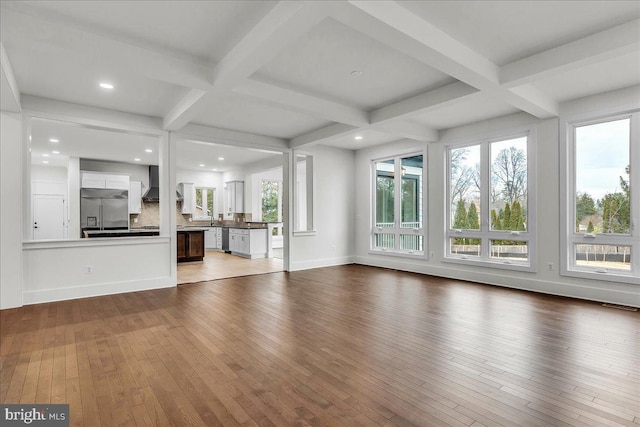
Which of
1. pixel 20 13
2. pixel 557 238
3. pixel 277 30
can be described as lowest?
pixel 557 238

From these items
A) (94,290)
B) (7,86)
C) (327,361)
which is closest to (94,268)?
(94,290)

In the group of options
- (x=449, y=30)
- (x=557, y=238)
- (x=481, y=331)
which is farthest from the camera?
(x=557, y=238)

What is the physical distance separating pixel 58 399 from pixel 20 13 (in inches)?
A: 114

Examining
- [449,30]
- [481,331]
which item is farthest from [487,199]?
[449,30]

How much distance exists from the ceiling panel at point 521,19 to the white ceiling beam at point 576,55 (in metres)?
0.06

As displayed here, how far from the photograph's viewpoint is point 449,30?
2.93 meters

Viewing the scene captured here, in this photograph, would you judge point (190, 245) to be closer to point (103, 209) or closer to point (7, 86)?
point (103, 209)

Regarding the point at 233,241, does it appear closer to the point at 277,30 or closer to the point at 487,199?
the point at 487,199

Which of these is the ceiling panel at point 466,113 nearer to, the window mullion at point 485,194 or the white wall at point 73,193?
the window mullion at point 485,194

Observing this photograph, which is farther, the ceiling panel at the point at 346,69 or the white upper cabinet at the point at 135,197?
the white upper cabinet at the point at 135,197

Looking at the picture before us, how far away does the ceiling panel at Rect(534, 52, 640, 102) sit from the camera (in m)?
3.62

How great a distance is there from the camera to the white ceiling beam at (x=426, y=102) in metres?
3.99

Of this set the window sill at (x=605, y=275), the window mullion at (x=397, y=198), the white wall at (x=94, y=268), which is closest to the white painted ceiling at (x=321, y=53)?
the white wall at (x=94, y=268)

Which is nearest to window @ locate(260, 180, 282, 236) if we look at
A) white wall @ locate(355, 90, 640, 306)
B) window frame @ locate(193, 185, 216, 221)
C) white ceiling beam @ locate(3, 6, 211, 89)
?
window frame @ locate(193, 185, 216, 221)
